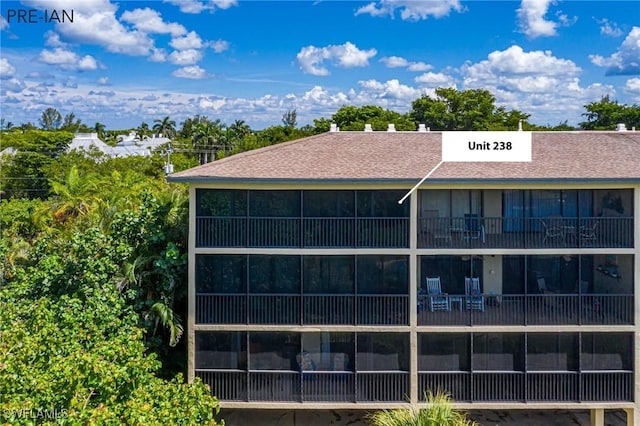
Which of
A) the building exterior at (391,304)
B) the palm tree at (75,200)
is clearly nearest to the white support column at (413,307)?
the building exterior at (391,304)

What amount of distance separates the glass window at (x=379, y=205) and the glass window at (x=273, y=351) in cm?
424

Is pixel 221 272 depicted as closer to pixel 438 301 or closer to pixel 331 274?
pixel 331 274

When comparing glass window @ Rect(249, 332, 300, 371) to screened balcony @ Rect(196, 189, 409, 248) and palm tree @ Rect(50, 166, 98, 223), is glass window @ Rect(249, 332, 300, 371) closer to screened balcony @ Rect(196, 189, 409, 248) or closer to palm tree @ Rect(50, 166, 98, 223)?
screened balcony @ Rect(196, 189, 409, 248)

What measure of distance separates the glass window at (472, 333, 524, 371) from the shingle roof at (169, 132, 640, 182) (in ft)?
15.5

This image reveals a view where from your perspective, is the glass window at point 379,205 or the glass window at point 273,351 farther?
the glass window at point 273,351

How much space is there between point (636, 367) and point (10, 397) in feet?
51.8

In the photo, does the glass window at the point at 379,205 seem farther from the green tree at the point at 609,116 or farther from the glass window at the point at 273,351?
the green tree at the point at 609,116

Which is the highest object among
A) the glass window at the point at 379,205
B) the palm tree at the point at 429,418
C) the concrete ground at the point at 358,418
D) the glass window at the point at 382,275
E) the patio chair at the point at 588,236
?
the glass window at the point at 379,205

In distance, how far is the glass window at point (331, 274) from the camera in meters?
16.0

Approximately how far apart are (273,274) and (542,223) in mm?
7976

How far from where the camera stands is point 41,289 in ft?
56.7

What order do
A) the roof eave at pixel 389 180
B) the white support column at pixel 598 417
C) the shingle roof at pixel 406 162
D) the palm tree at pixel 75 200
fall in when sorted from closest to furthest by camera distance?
the roof eave at pixel 389 180 < the shingle roof at pixel 406 162 < the white support column at pixel 598 417 < the palm tree at pixel 75 200

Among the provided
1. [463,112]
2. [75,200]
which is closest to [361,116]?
[463,112]

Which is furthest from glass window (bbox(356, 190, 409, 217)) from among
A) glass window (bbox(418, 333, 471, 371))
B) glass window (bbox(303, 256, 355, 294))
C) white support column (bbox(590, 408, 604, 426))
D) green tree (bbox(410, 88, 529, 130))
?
green tree (bbox(410, 88, 529, 130))
